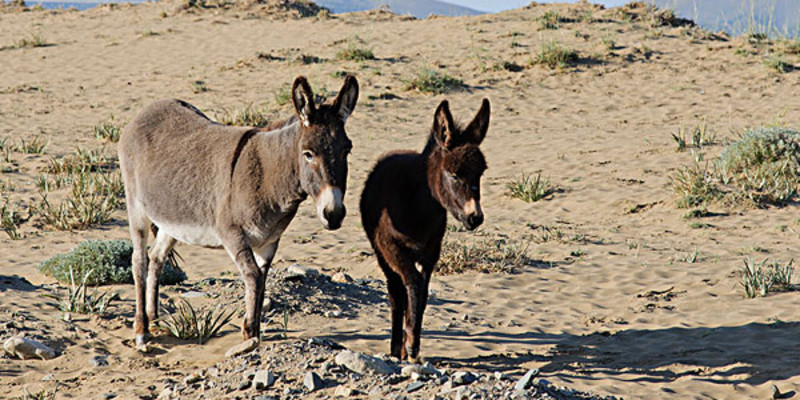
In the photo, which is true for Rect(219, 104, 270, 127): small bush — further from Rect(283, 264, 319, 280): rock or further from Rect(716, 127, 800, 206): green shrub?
Rect(716, 127, 800, 206): green shrub

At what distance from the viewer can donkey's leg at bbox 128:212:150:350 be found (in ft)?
21.0

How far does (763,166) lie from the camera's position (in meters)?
11.8

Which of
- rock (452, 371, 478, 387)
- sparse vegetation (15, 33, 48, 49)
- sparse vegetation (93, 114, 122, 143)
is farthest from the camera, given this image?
sparse vegetation (15, 33, 48, 49)

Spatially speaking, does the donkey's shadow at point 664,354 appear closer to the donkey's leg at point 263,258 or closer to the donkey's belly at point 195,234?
the donkey's leg at point 263,258

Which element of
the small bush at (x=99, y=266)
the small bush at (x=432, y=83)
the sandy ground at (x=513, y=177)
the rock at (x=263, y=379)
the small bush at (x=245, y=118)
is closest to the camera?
the rock at (x=263, y=379)

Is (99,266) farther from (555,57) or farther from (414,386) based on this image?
(555,57)

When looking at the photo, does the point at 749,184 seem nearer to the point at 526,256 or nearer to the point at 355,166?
the point at 526,256

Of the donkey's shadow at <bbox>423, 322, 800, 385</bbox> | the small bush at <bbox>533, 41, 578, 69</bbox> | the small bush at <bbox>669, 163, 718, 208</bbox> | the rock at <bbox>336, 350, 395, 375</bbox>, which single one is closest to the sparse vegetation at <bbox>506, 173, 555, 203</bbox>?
the small bush at <bbox>669, 163, 718, 208</bbox>

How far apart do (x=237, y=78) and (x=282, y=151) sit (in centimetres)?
1524

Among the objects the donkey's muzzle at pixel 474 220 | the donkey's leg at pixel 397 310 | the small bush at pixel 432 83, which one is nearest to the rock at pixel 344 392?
the donkey's leg at pixel 397 310

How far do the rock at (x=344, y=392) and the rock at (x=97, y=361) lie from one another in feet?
7.56

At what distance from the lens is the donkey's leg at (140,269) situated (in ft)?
21.0

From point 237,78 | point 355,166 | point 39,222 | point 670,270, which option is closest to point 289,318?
point 670,270

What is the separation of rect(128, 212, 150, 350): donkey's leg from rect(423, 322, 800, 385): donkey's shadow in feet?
8.15
